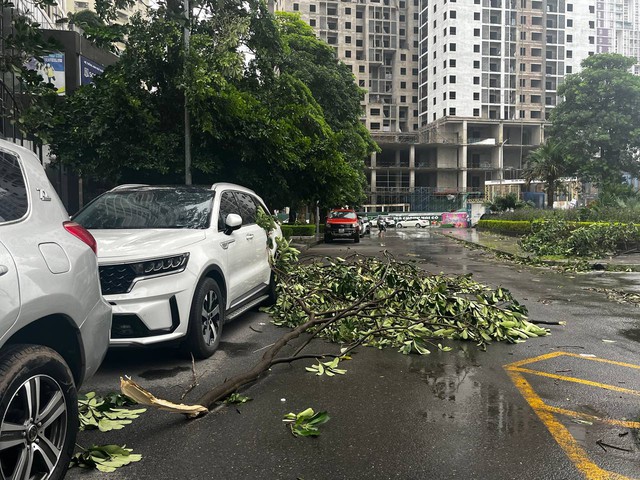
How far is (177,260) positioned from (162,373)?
1.09m

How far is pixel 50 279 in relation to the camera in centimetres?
291

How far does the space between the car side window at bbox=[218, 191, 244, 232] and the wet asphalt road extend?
1.44 meters

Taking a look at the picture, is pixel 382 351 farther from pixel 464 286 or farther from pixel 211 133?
pixel 211 133

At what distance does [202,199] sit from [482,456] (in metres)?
4.64

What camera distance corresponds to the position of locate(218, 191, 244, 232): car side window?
678 cm

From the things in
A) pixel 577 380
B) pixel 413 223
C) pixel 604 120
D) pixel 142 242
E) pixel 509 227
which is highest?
pixel 604 120

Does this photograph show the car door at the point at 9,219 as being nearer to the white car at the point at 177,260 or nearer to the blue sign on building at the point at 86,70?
the white car at the point at 177,260

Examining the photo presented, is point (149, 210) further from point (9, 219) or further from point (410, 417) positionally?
point (410, 417)

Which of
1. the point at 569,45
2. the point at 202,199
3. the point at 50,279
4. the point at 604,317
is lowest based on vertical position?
the point at 604,317

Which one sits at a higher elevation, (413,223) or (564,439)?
(564,439)

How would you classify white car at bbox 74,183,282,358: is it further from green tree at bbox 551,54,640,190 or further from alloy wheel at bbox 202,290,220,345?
green tree at bbox 551,54,640,190

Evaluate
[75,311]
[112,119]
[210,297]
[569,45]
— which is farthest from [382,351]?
[569,45]

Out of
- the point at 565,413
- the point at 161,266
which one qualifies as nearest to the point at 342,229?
the point at 161,266

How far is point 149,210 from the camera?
679cm
